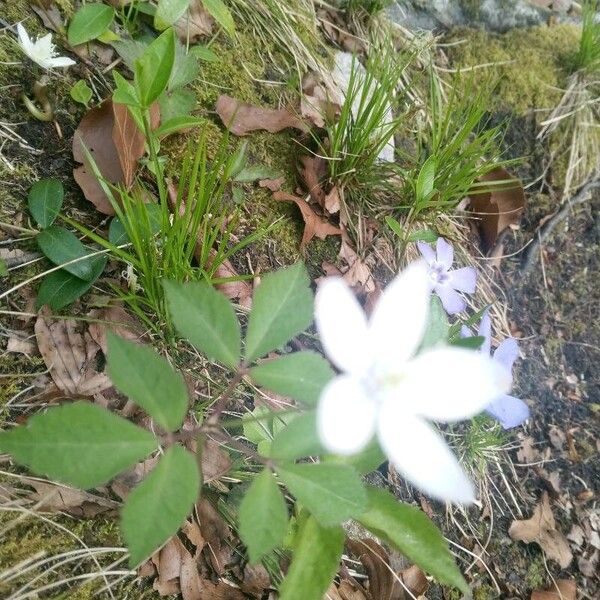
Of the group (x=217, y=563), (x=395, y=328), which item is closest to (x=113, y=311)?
(x=217, y=563)

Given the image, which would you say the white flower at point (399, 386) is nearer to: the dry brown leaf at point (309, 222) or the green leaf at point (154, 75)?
the green leaf at point (154, 75)

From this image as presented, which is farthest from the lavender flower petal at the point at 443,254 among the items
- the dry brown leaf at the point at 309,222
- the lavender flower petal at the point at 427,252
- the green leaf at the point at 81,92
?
the green leaf at the point at 81,92

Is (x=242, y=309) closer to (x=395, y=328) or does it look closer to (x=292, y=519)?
(x=292, y=519)

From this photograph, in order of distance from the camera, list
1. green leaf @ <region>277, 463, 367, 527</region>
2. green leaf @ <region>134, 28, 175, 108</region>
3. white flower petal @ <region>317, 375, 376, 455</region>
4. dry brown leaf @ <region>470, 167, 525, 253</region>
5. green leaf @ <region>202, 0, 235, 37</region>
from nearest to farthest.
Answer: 1. white flower petal @ <region>317, 375, 376, 455</region>
2. green leaf @ <region>277, 463, 367, 527</region>
3. green leaf @ <region>134, 28, 175, 108</region>
4. green leaf @ <region>202, 0, 235, 37</region>
5. dry brown leaf @ <region>470, 167, 525, 253</region>

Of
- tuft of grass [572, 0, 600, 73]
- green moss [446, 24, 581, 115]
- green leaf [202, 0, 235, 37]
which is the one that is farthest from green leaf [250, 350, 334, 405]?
tuft of grass [572, 0, 600, 73]

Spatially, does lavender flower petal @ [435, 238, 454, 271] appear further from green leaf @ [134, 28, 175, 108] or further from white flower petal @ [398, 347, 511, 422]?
white flower petal @ [398, 347, 511, 422]

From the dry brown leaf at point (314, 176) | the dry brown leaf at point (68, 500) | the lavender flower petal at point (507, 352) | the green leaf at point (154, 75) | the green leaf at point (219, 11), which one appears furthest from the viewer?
the dry brown leaf at point (314, 176)

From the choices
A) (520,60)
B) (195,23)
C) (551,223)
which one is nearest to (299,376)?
(195,23)
